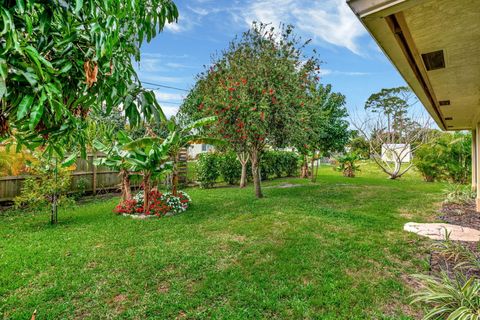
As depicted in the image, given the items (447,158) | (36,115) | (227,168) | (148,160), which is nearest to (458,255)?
(36,115)

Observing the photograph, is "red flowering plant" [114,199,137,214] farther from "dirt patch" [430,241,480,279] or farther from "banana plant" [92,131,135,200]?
"dirt patch" [430,241,480,279]

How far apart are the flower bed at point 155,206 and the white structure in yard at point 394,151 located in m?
15.4

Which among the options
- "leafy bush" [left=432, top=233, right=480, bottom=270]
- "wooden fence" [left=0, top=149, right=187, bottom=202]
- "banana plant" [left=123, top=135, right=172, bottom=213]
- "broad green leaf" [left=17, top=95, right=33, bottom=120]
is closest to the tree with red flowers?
"banana plant" [left=123, top=135, right=172, bottom=213]

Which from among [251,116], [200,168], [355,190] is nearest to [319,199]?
[355,190]

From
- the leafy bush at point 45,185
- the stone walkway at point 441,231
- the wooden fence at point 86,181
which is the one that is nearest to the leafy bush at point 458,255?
the stone walkway at point 441,231

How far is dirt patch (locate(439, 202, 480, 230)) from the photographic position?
686cm

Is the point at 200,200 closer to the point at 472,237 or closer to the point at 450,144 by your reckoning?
the point at 472,237

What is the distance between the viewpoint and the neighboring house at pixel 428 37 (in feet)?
5.83

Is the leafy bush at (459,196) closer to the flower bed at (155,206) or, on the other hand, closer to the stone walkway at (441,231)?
the stone walkway at (441,231)

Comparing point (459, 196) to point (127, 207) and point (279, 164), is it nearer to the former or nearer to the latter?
point (279, 164)

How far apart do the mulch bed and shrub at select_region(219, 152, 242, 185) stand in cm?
939

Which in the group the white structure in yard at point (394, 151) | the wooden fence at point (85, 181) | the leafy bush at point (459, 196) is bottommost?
the leafy bush at point (459, 196)

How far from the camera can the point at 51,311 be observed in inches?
128

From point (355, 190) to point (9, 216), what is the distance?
12.4 meters
